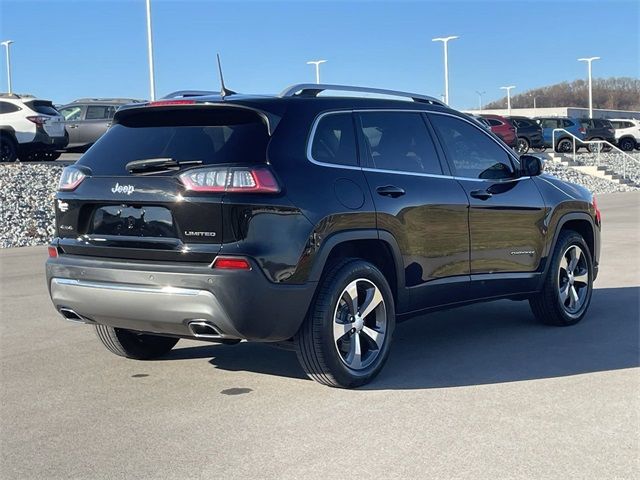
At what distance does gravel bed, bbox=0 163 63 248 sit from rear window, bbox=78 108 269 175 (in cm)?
973

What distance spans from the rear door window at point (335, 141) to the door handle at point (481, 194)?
124cm

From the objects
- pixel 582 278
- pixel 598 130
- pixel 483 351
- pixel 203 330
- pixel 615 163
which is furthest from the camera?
pixel 598 130

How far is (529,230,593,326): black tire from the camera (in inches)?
285

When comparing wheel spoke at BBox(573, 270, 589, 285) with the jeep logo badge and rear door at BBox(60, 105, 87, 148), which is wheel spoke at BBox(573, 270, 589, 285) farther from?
rear door at BBox(60, 105, 87, 148)

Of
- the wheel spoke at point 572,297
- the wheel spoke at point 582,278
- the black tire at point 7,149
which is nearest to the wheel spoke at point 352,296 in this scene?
the wheel spoke at point 572,297

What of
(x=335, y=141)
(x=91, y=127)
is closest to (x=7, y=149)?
(x=91, y=127)

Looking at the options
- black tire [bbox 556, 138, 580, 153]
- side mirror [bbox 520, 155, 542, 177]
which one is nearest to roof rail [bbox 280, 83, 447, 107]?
side mirror [bbox 520, 155, 542, 177]

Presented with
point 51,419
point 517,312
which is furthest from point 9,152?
point 51,419

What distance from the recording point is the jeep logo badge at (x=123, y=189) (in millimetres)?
5113

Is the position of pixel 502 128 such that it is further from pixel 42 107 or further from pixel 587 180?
pixel 42 107

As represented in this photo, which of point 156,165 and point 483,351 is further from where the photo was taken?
point 483,351

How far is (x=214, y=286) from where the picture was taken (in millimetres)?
4832

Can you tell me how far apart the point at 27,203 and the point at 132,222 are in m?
12.0

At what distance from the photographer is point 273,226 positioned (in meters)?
4.93
